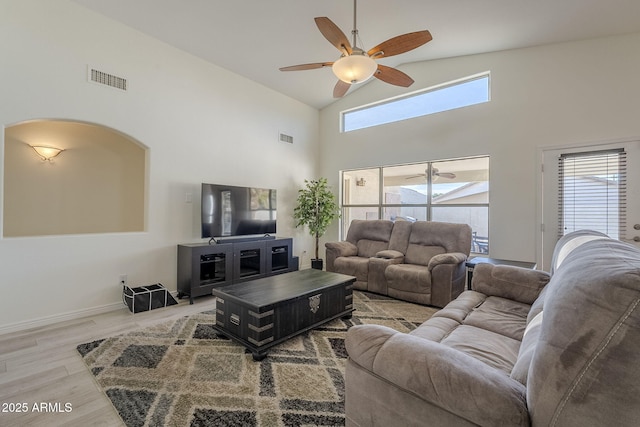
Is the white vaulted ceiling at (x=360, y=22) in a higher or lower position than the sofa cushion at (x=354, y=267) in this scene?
higher

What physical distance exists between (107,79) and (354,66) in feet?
9.72

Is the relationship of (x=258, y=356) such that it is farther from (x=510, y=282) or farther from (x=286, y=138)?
(x=286, y=138)

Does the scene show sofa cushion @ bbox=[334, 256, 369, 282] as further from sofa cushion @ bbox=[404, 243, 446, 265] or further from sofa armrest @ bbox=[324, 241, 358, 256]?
sofa cushion @ bbox=[404, 243, 446, 265]

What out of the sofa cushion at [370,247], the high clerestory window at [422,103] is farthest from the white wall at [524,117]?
the sofa cushion at [370,247]

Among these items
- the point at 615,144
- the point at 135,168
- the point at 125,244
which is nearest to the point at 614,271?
the point at 615,144

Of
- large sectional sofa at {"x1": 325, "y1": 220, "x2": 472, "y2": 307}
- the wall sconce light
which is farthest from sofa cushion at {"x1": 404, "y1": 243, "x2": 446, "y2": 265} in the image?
the wall sconce light

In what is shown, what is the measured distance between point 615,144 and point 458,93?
6.67 ft

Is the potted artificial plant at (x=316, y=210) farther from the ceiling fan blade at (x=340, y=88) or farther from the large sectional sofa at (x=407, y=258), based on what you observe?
the ceiling fan blade at (x=340, y=88)

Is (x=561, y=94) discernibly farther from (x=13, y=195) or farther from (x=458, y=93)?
(x=13, y=195)

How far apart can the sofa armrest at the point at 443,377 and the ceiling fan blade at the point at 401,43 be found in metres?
2.33

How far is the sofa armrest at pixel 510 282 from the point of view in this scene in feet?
7.32

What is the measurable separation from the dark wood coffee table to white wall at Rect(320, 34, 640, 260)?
8.90ft

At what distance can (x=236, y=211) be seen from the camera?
4.36 meters

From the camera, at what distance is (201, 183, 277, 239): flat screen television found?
404 centimetres
